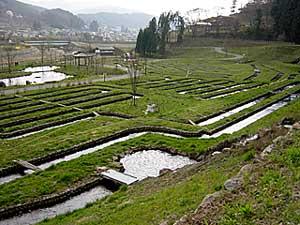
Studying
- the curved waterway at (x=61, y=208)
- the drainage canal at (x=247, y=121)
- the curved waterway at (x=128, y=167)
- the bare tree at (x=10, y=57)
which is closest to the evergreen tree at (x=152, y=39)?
the bare tree at (x=10, y=57)

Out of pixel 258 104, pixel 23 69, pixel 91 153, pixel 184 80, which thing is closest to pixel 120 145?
pixel 91 153

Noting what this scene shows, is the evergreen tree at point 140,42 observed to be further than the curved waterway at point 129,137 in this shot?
Yes

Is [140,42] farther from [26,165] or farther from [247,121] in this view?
[26,165]

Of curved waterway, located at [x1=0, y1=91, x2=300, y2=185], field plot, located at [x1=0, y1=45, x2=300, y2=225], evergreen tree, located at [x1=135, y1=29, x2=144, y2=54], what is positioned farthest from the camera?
evergreen tree, located at [x1=135, y1=29, x2=144, y2=54]

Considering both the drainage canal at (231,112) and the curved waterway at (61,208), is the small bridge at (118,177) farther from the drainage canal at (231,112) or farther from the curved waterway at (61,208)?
the drainage canal at (231,112)

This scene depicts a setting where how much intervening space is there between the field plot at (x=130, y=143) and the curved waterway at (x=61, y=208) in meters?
0.05

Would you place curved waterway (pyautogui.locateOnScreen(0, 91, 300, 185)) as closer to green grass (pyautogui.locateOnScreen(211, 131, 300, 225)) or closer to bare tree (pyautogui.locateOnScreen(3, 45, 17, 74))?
green grass (pyautogui.locateOnScreen(211, 131, 300, 225))

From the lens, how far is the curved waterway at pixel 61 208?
15.5 m

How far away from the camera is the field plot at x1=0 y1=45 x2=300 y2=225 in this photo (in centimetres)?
1407

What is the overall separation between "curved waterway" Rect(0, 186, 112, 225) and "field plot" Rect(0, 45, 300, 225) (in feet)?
0.15

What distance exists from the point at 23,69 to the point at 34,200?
62435 millimetres

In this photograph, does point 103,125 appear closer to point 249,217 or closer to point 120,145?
point 120,145

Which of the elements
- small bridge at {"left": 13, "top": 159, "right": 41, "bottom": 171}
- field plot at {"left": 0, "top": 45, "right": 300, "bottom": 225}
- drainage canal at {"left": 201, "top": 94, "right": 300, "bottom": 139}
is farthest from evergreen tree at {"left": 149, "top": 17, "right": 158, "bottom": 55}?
small bridge at {"left": 13, "top": 159, "right": 41, "bottom": 171}

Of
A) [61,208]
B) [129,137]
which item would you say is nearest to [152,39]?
[129,137]
